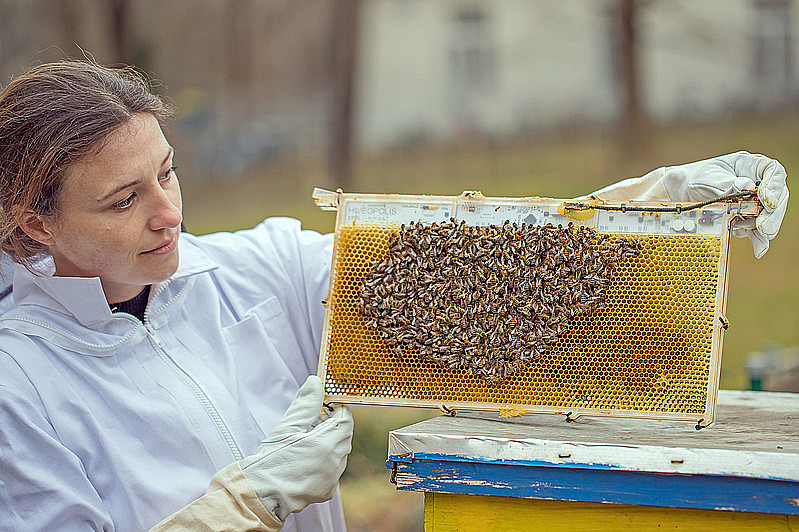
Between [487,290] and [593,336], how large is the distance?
0.84 ft

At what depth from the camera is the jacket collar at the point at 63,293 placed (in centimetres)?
160

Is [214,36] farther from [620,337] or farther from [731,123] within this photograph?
[620,337]

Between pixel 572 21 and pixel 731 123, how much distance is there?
4.68ft

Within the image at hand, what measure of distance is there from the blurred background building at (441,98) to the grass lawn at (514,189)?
0.01 m

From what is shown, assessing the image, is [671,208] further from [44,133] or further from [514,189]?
[514,189]

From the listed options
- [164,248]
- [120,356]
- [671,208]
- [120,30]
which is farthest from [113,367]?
[120,30]

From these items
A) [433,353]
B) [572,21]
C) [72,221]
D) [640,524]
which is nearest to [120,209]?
[72,221]

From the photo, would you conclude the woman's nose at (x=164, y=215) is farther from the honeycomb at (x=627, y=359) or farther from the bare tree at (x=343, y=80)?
the bare tree at (x=343, y=80)

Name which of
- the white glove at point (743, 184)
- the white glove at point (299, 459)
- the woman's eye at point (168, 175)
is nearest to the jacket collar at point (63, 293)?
the woman's eye at point (168, 175)

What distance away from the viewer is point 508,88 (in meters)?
5.34

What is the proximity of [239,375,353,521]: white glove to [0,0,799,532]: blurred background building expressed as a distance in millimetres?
3251

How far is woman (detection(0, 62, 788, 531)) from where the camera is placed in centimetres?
149

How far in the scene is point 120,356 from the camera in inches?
66.3

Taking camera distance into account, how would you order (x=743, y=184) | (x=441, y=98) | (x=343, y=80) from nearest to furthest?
→ (x=743, y=184) → (x=441, y=98) → (x=343, y=80)
